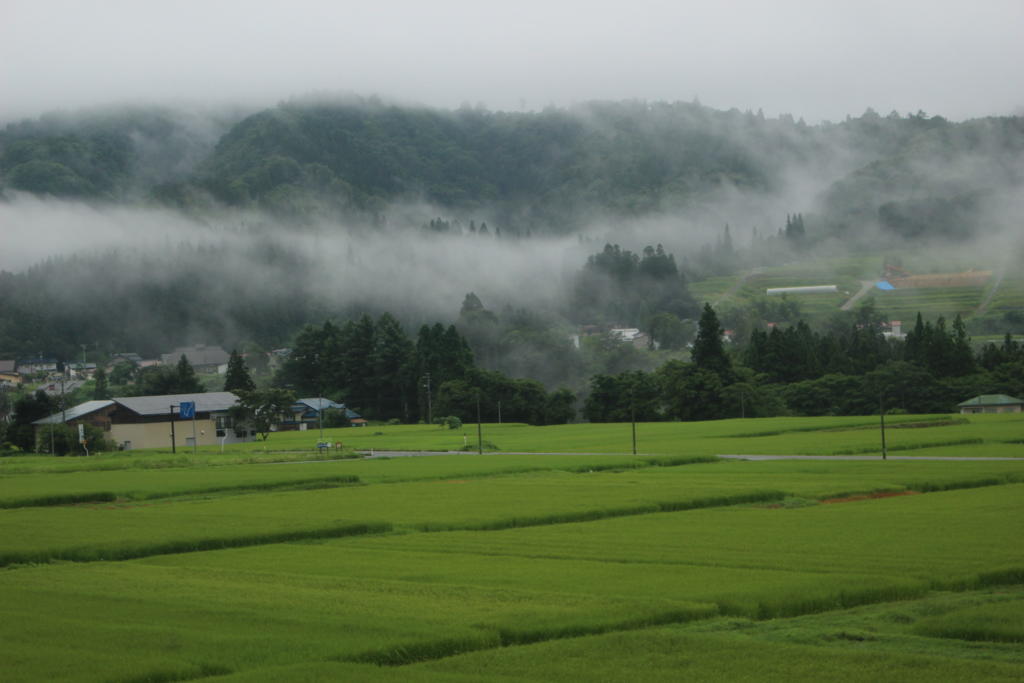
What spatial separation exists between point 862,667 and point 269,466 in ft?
161

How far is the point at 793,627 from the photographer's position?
1655 centimetres

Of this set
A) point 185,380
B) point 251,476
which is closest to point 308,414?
point 185,380

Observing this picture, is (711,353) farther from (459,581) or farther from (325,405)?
(459,581)

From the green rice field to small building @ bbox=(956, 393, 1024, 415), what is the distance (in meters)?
58.6

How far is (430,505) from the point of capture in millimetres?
35906

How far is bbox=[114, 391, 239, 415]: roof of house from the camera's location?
10144 cm

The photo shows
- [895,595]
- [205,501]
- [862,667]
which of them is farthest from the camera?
[205,501]

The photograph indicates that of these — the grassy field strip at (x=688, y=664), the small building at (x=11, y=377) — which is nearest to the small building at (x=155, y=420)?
the small building at (x=11, y=377)

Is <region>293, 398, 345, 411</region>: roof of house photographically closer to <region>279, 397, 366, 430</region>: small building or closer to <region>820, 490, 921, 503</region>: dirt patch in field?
<region>279, 397, 366, 430</region>: small building

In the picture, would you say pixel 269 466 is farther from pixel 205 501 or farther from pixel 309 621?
pixel 309 621

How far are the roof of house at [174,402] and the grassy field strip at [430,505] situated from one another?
5971 centimetres

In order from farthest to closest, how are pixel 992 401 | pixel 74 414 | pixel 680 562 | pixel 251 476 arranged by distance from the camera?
1. pixel 992 401
2. pixel 74 414
3. pixel 251 476
4. pixel 680 562

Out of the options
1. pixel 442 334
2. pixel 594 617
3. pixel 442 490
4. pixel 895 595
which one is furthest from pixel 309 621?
pixel 442 334

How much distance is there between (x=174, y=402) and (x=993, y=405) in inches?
2709
